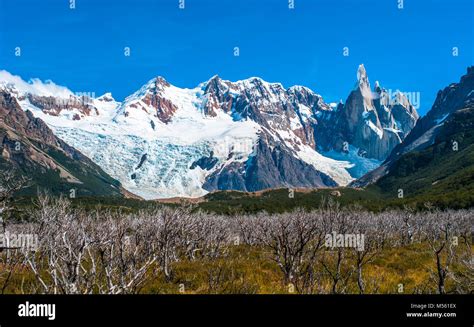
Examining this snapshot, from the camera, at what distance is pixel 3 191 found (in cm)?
1504
